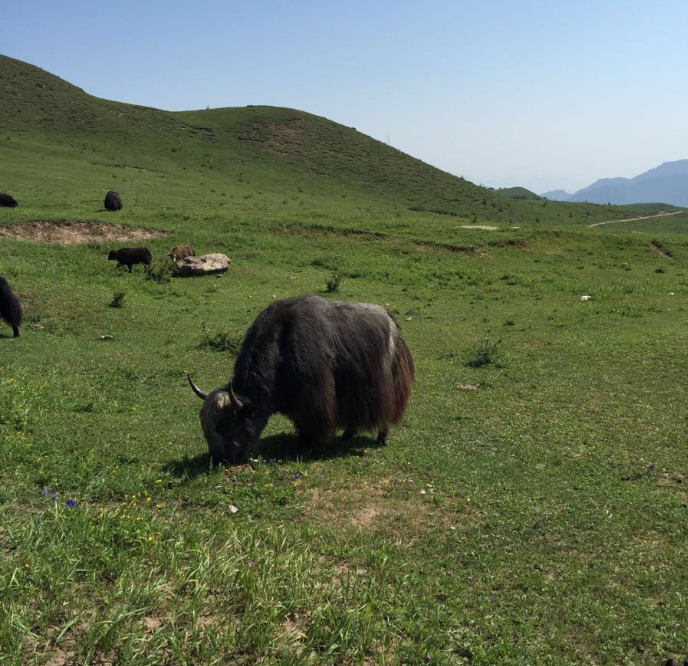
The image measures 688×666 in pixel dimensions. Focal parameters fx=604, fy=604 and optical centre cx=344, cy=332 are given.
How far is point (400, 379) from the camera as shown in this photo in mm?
8938

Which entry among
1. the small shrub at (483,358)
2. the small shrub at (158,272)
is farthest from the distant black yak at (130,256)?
the small shrub at (483,358)

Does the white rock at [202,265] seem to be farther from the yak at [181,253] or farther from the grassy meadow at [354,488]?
the grassy meadow at [354,488]

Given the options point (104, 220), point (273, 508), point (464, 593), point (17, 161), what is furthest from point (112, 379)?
point (17, 161)

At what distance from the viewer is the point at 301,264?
24375mm

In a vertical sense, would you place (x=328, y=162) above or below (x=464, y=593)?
above

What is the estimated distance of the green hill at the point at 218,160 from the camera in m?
40.5

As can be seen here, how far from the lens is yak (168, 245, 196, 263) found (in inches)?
909

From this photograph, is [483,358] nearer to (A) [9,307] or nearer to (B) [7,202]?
(A) [9,307]

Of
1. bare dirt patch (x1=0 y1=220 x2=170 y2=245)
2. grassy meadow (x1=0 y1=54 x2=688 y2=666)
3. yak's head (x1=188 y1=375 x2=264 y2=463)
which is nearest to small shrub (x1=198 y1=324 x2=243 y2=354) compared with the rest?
grassy meadow (x1=0 y1=54 x2=688 y2=666)

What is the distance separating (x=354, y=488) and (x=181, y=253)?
1799cm

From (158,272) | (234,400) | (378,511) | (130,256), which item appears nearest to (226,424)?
(234,400)

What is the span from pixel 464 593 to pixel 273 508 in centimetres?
220

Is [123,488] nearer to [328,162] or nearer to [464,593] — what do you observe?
[464,593]

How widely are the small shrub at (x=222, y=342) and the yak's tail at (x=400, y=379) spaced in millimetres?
5933
